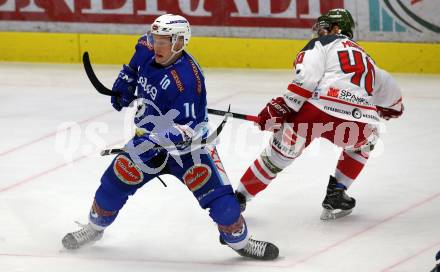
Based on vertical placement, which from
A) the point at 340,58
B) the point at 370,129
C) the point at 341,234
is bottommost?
the point at 341,234

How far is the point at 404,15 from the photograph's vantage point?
27.2 ft

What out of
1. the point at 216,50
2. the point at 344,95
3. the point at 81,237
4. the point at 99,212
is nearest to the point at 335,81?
the point at 344,95

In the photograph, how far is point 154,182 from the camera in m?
5.88

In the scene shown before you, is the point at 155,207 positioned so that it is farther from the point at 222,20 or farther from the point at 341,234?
the point at 222,20

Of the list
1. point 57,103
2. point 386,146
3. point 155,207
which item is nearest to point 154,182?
point 155,207

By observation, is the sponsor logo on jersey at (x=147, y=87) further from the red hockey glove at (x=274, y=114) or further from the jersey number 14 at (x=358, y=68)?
the jersey number 14 at (x=358, y=68)

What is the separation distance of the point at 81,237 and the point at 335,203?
126 centimetres

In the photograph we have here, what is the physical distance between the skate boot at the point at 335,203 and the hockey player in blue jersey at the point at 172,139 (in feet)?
2.21

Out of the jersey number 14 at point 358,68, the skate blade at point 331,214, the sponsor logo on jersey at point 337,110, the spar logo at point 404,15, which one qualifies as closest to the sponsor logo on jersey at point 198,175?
the sponsor logo on jersey at point 337,110

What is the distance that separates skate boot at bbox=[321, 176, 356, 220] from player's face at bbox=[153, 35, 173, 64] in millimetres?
1230

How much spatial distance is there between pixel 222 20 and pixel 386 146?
253cm

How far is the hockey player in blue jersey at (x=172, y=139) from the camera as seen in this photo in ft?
14.5

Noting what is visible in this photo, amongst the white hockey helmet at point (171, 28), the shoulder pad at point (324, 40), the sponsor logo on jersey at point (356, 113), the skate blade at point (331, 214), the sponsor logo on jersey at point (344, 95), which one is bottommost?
the skate blade at point (331, 214)

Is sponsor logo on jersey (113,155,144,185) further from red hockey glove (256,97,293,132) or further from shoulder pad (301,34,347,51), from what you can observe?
shoulder pad (301,34,347,51)
